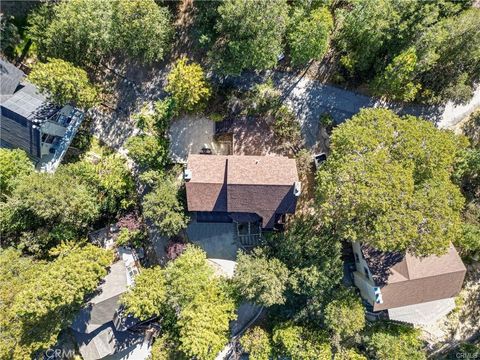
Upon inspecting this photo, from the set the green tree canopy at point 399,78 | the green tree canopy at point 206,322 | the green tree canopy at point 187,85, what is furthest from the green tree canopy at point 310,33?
the green tree canopy at point 206,322

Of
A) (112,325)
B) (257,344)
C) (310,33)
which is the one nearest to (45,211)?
(112,325)

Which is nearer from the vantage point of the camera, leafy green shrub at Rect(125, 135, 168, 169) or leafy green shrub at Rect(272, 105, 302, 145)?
leafy green shrub at Rect(125, 135, 168, 169)

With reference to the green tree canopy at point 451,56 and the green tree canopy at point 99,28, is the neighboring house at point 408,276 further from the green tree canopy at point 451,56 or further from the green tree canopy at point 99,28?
the green tree canopy at point 99,28

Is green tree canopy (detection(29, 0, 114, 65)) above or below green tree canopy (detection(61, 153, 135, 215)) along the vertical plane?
above

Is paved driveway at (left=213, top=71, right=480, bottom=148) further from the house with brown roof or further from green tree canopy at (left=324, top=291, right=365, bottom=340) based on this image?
green tree canopy at (left=324, top=291, right=365, bottom=340)

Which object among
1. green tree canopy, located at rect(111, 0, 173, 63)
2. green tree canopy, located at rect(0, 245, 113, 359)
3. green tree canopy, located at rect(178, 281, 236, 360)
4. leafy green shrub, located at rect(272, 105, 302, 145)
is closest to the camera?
green tree canopy, located at rect(0, 245, 113, 359)

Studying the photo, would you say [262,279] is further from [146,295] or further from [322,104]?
[322,104]

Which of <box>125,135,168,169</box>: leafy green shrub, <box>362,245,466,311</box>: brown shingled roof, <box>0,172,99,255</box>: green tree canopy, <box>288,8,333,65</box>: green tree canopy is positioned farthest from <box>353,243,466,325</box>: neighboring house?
<box>0,172,99,255</box>: green tree canopy
